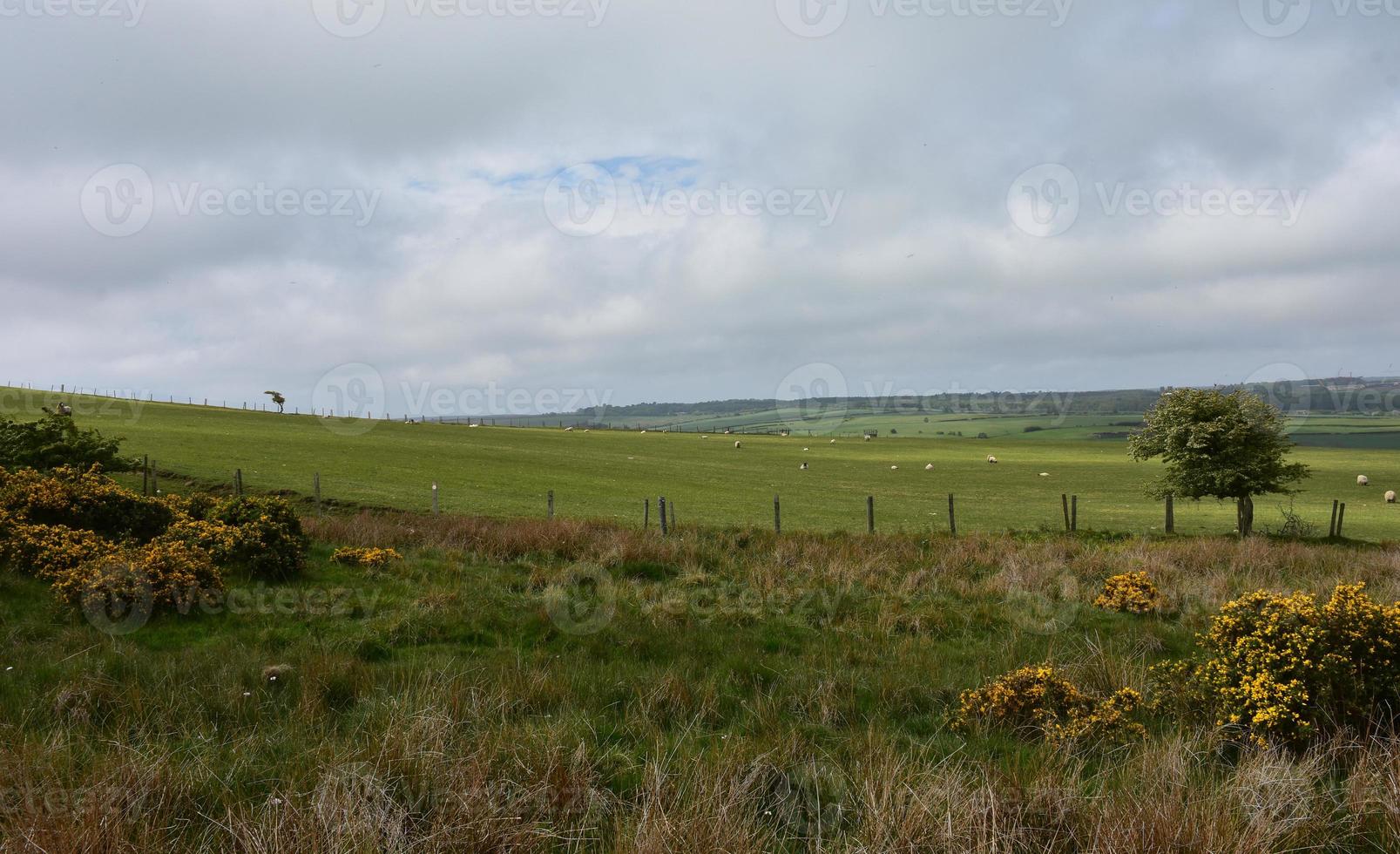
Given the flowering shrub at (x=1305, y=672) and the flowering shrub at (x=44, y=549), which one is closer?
the flowering shrub at (x=1305, y=672)

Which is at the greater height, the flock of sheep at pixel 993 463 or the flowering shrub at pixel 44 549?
the flowering shrub at pixel 44 549

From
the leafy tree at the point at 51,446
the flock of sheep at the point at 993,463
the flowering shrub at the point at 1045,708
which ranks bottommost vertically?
the flock of sheep at the point at 993,463

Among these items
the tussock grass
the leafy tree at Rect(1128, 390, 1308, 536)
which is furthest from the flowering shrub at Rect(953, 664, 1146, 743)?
Result: the leafy tree at Rect(1128, 390, 1308, 536)

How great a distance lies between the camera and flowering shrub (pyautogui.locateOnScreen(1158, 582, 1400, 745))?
7027 mm

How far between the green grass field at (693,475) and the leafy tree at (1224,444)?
406 centimetres

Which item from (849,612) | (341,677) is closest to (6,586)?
(341,677)

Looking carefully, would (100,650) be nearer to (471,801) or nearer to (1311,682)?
(471,801)

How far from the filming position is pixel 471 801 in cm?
532

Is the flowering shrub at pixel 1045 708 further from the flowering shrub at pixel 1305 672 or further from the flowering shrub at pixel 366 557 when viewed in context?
the flowering shrub at pixel 366 557

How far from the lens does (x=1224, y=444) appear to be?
28859mm

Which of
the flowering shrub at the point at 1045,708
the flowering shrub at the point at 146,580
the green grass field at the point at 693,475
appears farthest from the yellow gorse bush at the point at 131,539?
the green grass field at the point at 693,475

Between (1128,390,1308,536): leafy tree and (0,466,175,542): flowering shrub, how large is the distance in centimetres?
3233

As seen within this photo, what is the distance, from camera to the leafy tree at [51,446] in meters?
24.1

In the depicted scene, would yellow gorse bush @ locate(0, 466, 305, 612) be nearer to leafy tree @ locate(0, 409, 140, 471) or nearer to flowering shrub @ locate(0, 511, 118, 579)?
flowering shrub @ locate(0, 511, 118, 579)
